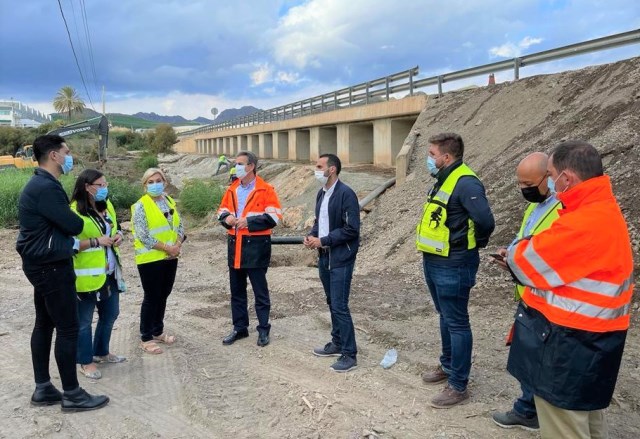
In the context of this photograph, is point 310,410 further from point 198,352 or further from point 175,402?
point 198,352

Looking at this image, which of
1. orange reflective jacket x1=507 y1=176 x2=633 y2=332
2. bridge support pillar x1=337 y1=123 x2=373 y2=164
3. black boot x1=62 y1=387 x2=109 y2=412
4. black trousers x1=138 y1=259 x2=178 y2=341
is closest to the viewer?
orange reflective jacket x1=507 y1=176 x2=633 y2=332

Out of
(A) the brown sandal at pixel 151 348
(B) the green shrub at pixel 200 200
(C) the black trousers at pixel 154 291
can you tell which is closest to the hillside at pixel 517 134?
(C) the black trousers at pixel 154 291

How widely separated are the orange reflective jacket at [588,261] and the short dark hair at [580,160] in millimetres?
49

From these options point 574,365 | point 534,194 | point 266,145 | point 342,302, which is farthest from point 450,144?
point 266,145

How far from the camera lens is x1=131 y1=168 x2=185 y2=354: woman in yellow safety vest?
541cm

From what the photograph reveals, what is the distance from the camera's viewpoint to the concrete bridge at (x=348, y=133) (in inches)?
727

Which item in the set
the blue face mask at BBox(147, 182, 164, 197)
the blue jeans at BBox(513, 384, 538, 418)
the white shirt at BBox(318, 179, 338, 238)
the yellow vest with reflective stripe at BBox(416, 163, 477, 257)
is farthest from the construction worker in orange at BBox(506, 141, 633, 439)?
the blue face mask at BBox(147, 182, 164, 197)

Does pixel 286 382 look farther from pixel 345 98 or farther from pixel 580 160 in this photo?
pixel 345 98

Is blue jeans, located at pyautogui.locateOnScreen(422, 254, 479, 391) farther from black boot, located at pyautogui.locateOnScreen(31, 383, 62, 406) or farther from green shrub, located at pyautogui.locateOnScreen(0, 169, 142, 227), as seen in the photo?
green shrub, located at pyautogui.locateOnScreen(0, 169, 142, 227)

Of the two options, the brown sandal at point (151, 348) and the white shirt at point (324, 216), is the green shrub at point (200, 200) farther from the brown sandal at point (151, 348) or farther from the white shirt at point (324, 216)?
the white shirt at point (324, 216)

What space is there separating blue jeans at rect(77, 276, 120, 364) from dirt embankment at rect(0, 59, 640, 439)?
258 millimetres

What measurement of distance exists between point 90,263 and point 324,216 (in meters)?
2.19

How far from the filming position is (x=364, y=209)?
13.4m

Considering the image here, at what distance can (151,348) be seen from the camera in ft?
18.3
